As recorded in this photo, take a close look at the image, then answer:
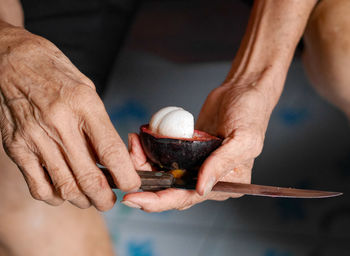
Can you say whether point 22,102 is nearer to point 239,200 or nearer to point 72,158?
point 72,158

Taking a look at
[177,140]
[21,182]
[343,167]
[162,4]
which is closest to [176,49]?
[162,4]

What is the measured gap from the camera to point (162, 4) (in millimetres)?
2658

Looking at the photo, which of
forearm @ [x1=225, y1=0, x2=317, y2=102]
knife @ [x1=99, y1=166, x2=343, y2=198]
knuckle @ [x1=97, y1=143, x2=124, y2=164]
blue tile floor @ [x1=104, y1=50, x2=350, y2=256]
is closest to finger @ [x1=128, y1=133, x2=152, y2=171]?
knife @ [x1=99, y1=166, x2=343, y2=198]

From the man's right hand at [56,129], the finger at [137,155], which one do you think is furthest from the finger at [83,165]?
the finger at [137,155]

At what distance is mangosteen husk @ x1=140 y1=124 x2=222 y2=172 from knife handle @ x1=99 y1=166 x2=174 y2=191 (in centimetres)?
6

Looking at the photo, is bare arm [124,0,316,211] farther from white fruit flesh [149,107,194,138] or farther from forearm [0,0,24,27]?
forearm [0,0,24,27]

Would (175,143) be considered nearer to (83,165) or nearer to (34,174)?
(83,165)

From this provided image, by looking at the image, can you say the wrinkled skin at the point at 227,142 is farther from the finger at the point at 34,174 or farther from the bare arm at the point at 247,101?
the finger at the point at 34,174

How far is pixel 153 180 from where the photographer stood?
99cm

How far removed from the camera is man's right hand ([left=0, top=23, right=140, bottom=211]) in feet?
2.99

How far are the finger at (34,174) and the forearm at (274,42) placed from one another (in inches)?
30.3

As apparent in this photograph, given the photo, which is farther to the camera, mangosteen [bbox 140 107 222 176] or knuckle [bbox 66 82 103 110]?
mangosteen [bbox 140 107 222 176]

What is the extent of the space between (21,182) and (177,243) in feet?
2.69

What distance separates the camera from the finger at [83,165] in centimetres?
91
